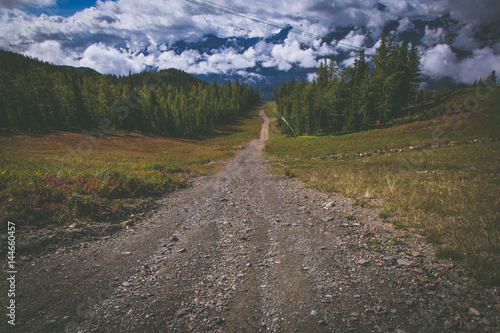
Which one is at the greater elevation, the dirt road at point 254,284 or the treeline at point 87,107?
the treeline at point 87,107

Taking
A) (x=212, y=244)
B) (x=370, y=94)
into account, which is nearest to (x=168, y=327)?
(x=212, y=244)

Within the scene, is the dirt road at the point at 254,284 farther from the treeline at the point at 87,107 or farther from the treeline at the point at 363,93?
the treeline at the point at 87,107

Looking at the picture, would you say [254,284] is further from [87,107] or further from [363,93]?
[87,107]

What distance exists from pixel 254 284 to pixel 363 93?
2374 inches

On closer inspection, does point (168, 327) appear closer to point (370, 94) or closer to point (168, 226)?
point (168, 226)

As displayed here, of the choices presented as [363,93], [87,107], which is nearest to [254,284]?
[363,93]

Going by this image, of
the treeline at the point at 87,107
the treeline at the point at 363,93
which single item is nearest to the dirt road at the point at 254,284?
the treeline at the point at 363,93

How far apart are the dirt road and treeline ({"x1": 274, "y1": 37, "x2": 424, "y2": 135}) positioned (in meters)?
54.7

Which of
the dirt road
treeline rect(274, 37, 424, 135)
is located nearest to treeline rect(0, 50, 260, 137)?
treeline rect(274, 37, 424, 135)

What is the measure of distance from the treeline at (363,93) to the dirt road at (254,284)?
54.7 m

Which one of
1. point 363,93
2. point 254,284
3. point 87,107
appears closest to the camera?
point 254,284

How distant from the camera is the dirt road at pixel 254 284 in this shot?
141 inches

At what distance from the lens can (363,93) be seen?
52.3 m

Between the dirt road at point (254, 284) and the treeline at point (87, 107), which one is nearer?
the dirt road at point (254, 284)
